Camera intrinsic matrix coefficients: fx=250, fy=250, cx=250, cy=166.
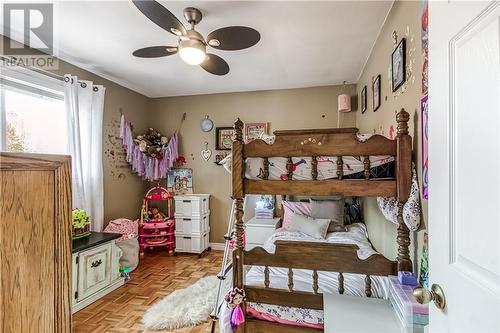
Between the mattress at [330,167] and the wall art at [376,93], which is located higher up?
the wall art at [376,93]

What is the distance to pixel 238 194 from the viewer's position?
1.55 meters

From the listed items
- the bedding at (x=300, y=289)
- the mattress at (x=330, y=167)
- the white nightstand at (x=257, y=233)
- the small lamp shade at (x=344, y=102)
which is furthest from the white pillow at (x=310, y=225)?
the small lamp shade at (x=344, y=102)

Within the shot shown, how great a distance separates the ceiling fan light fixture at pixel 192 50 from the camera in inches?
71.8

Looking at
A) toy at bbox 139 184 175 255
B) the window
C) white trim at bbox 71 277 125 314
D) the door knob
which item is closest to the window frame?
the window

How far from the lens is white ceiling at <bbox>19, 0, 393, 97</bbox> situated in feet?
6.04

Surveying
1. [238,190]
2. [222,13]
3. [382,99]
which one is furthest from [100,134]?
[382,99]

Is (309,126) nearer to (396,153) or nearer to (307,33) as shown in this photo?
(307,33)

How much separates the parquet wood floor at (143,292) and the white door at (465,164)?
195 cm

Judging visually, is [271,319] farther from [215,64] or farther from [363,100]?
[363,100]

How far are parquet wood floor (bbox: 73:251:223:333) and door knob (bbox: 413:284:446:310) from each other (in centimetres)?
183

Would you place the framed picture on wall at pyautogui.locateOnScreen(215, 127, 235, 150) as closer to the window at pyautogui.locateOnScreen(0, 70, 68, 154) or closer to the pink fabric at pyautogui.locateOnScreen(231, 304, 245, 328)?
the window at pyautogui.locateOnScreen(0, 70, 68, 154)

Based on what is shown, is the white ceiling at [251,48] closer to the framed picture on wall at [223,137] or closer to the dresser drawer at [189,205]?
the framed picture on wall at [223,137]

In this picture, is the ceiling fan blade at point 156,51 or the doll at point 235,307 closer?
the doll at point 235,307

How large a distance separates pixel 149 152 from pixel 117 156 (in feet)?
1.55
